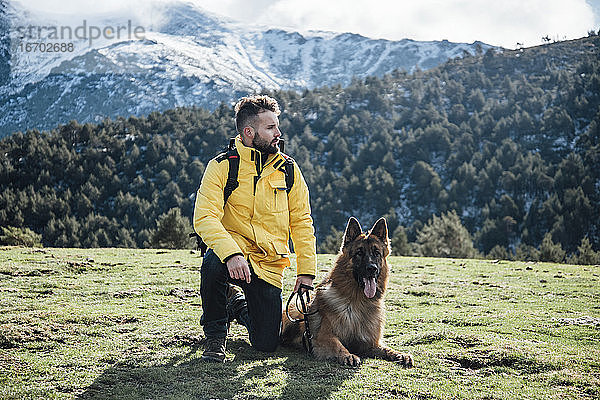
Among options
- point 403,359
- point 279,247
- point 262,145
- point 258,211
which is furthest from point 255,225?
point 403,359

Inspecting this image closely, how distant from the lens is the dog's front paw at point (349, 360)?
16.5 feet

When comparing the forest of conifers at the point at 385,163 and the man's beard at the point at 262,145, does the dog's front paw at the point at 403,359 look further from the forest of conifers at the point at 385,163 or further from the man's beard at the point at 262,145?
the forest of conifers at the point at 385,163

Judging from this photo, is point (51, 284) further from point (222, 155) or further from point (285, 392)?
point (285, 392)

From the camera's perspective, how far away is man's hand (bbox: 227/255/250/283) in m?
4.76

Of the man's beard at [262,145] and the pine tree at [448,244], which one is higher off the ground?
the man's beard at [262,145]

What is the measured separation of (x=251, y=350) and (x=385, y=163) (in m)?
88.8

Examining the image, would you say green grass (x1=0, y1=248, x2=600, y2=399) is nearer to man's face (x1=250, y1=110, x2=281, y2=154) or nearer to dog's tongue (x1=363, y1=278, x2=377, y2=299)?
dog's tongue (x1=363, y1=278, x2=377, y2=299)

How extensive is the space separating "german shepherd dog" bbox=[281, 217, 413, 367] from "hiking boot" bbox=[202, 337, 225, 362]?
3.36 feet

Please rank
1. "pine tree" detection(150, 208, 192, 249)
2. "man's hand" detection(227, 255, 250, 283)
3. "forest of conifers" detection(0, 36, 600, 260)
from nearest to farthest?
"man's hand" detection(227, 255, 250, 283) → "pine tree" detection(150, 208, 192, 249) → "forest of conifers" detection(0, 36, 600, 260)

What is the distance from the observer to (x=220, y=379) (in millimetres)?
4414

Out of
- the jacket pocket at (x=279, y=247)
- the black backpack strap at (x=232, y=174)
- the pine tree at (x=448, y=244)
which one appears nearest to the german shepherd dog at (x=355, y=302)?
the jacket pocket at (x=279, y=247)

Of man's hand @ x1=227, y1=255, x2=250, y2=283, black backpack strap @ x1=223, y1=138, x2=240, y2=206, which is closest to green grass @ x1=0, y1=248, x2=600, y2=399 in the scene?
man's hand @ x1=227, y1=255, x2=250, y2=283

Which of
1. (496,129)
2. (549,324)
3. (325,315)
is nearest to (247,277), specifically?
(325,315)

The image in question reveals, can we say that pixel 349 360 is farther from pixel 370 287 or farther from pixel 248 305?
pixel 248 305
